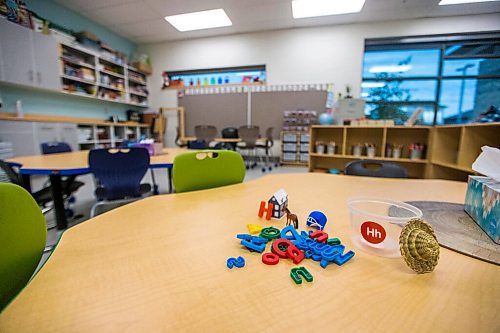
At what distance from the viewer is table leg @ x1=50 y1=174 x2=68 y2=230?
5.44 feet

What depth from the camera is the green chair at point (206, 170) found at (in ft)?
3.08

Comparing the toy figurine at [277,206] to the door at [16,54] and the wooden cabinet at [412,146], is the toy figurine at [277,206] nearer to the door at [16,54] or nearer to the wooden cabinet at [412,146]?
the wooden cabinet at [412,146]

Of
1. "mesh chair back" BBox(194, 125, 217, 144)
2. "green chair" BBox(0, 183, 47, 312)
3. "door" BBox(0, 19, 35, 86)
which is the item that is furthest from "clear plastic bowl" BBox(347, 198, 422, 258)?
"door" BBox(0, 19, 35, 86)

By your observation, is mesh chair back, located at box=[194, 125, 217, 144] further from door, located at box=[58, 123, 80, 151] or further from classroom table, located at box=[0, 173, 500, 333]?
classroom table, located at box=[0, 173, 500, 333]

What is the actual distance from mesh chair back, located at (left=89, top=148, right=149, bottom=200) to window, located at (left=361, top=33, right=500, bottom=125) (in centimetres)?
464

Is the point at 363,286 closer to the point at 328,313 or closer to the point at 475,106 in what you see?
the point at 328,313

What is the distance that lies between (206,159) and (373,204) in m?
0.67

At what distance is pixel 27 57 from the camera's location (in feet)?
11.3

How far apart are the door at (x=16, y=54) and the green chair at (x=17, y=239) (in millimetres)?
4264

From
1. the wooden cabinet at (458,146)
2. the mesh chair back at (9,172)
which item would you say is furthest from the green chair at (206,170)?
the wooden cabinet at (458,146)

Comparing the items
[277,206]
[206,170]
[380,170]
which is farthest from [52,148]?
[380,170]

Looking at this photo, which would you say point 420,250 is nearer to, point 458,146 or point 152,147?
point 152,147

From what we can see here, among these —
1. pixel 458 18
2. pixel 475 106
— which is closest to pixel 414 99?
pixel 475 106

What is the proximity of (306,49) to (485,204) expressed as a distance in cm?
538
